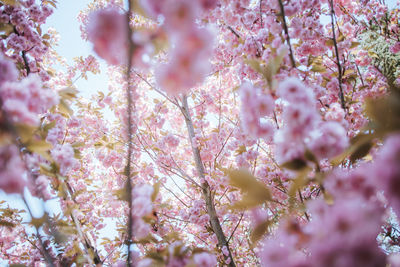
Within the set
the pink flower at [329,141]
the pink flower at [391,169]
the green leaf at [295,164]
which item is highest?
the pink flower at [329,141]

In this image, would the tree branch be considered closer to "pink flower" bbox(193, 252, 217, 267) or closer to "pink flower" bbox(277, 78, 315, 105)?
"pink flower" bbox(193, 252, 217, 267)

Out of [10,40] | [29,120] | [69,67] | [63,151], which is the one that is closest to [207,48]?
[29,120]

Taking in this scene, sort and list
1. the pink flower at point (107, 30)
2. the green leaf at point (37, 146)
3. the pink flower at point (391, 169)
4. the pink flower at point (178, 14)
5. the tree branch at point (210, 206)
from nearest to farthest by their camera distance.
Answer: the pink flower at point (391, 169), the pink flower at point (178, 14), the pink flower at point (107, 30), the green leaf at point (37, 146), the tree branch at point (210, 206)

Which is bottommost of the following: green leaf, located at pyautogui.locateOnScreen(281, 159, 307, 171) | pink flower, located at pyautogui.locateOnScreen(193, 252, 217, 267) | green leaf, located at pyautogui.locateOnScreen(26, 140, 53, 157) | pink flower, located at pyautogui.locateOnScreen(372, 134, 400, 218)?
pink flower, located at pyautogui.locateOnScreen(372, 134, 400, 218)

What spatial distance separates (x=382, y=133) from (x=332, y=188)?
23 centimetres

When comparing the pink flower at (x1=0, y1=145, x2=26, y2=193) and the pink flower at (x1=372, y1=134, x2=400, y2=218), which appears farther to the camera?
the pink flower at (x1=0, y1=145, x2=26, y2=193)

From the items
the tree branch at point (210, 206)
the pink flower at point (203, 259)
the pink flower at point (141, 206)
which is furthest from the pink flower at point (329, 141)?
the tree branch at point (210, 206)

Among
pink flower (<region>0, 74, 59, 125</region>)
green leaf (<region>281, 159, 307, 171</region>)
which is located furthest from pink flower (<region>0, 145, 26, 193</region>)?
green leaf (<region>281, 159, 307, 171</region>)

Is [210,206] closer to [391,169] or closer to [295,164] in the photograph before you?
[295,164]

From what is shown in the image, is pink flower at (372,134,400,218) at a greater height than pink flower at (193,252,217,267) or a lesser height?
lesser

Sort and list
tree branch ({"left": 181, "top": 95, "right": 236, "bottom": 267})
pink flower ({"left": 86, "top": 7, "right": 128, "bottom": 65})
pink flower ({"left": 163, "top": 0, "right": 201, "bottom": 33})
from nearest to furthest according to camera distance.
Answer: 1. pink flower ({"left": 163, "top": 0, "right": 201, "bottom": 33})
2. pink flower ({"left": 86, "top": 7, "right": 128, "bottom": 65})
3. tree branch ({"left": 181, "top": 95, "right": 236, "bottom": 267})

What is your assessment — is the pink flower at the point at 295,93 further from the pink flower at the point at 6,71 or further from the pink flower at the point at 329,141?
the pink flower at the point at 6,71

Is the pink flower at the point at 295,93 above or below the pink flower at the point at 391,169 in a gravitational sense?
above

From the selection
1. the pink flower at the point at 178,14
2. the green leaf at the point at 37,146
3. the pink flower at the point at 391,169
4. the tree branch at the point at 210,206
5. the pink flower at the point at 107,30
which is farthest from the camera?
the tree branch at the point at 210,206
